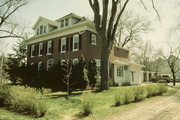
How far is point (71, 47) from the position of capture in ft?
74.6

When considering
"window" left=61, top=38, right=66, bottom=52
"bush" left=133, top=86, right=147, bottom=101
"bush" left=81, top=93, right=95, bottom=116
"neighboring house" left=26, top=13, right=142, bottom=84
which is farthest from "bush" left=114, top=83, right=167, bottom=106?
"window" left=61, top=38, right=66, bottom=52

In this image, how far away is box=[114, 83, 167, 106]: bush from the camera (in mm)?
10431

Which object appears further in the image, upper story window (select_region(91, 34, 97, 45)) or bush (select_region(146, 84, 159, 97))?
upper story window (select_region(91, 34, 97, 45))

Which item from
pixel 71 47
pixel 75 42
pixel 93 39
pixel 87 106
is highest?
pixel 93 39

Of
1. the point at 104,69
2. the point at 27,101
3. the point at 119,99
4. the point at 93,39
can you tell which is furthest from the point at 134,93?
the point at 93,39

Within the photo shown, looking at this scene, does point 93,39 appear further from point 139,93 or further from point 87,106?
point 87,106

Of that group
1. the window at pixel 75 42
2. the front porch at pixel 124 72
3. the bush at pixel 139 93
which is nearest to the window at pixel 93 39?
the window at pixel 75 42

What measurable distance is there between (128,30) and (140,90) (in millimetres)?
30430

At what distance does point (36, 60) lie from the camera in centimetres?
2872

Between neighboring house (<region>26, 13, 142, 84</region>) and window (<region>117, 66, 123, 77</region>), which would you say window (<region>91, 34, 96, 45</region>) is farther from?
window (<region>117, 66, 123, 77</region>)

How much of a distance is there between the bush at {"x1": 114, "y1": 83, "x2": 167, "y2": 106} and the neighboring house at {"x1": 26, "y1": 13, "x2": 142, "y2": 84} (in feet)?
29.8

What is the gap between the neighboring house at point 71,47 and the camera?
21531 mm

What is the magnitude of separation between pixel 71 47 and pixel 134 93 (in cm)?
1299

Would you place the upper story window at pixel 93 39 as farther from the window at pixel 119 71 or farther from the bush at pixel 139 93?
the bush at pixel 139 93
